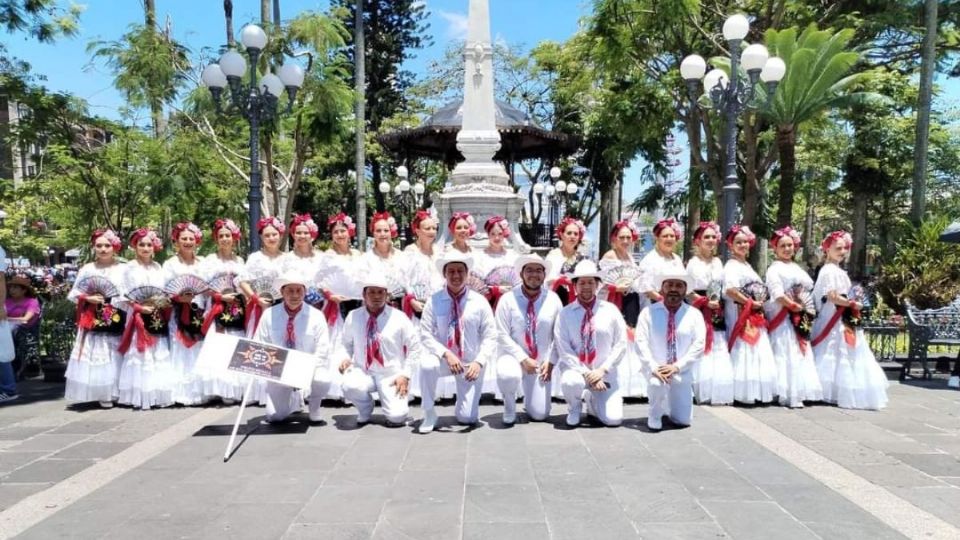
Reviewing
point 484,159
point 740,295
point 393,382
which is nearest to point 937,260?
point 740,295

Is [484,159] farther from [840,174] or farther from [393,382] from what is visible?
[840,174]

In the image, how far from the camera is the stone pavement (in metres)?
4.13

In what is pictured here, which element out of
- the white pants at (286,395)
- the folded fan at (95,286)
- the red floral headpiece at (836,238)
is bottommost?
the white pants at (286,395)

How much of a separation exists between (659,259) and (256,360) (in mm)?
4317

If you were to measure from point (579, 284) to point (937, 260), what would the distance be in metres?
9.73

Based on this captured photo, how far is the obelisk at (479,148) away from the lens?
46.9 ft

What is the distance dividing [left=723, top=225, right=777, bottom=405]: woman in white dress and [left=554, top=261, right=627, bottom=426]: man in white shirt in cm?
177

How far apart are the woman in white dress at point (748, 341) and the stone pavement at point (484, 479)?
1.30 ft

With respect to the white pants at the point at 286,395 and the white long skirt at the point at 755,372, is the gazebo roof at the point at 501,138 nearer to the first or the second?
the white long skirt at the point at 755,372

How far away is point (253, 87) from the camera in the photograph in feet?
31.9

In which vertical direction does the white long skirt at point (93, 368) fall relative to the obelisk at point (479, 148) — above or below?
below

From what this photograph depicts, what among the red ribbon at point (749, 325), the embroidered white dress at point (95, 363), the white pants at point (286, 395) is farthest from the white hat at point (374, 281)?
the red ribbon at point (749, 325)

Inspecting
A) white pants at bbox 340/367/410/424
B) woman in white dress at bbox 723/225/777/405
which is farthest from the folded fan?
woman in white dress at bbox 723/225/777/405

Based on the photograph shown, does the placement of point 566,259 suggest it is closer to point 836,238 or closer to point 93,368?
point 836,238
